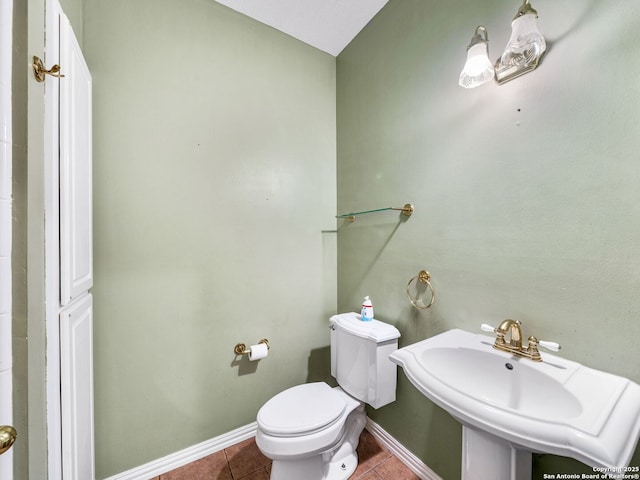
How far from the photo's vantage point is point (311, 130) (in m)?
1.77

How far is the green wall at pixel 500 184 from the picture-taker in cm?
74

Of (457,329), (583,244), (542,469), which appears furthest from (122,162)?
(542,469)

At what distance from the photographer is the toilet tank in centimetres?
129

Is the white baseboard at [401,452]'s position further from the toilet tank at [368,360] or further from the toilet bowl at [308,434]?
the toilet tank at [368,360]

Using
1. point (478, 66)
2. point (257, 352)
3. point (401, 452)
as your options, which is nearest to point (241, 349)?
point (257, 352)

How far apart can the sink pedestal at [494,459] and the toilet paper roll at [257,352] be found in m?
1.07

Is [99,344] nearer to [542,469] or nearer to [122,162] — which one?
[122,162]

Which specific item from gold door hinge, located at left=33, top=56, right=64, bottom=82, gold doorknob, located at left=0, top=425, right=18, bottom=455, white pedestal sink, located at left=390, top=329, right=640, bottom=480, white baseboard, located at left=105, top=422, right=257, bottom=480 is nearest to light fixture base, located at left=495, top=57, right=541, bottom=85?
white pedestal sink, located at left=390, top=329, right=640, bottom=480

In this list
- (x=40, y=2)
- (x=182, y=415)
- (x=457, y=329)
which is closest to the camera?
(x=40, y=2)

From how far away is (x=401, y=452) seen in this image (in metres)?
A: 1.38

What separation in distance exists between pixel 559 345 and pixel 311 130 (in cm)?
168

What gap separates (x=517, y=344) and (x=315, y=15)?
197cm

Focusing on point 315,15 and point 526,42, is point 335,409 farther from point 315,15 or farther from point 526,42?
point 315,15

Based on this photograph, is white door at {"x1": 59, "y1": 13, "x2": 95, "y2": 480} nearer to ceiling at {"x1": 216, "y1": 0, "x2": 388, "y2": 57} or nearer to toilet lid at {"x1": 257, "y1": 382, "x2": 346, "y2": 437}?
toilet lid at {"x1": 257, "y1": 382, "x2": 346, "y2": 437}
